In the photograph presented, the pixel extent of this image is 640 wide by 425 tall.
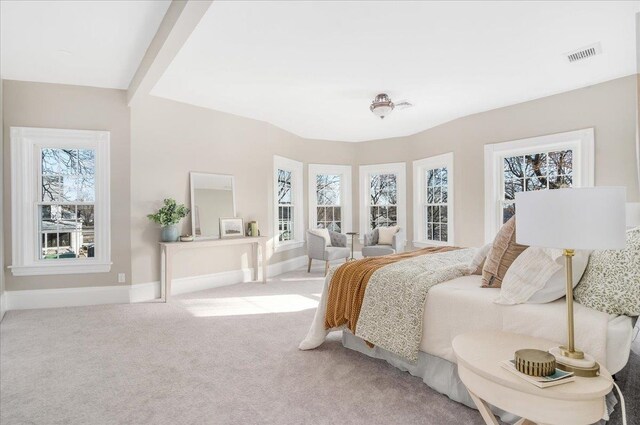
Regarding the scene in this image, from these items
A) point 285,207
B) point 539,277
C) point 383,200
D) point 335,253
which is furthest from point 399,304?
point 383,200

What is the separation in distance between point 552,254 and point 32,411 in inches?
118

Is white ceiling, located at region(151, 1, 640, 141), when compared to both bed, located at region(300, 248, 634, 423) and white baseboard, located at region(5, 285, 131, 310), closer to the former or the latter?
bed, located at region(300, 248, 634, 423)

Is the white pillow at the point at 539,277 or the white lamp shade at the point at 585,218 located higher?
the white lamp shade at the point at 585,218

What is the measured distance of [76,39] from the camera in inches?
128

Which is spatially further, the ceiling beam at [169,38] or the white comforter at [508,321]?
the ceiling beam at [169,38]

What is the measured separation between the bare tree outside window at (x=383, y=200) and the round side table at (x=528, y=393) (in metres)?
5.74

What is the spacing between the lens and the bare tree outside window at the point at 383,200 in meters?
7.28

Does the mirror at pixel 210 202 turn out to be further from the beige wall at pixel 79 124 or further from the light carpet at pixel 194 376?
the light carpet at pixel 194 376

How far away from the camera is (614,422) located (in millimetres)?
1732

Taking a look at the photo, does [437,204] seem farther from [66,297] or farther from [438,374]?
[66,297]

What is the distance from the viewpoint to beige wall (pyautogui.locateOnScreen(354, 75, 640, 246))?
13.3 ft

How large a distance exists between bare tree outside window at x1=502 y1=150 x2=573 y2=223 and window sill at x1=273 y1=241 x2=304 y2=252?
3526mm

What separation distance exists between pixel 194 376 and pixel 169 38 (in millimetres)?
2487

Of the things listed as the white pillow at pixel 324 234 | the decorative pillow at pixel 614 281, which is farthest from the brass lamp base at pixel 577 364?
the white pillow at pixel 324 234
